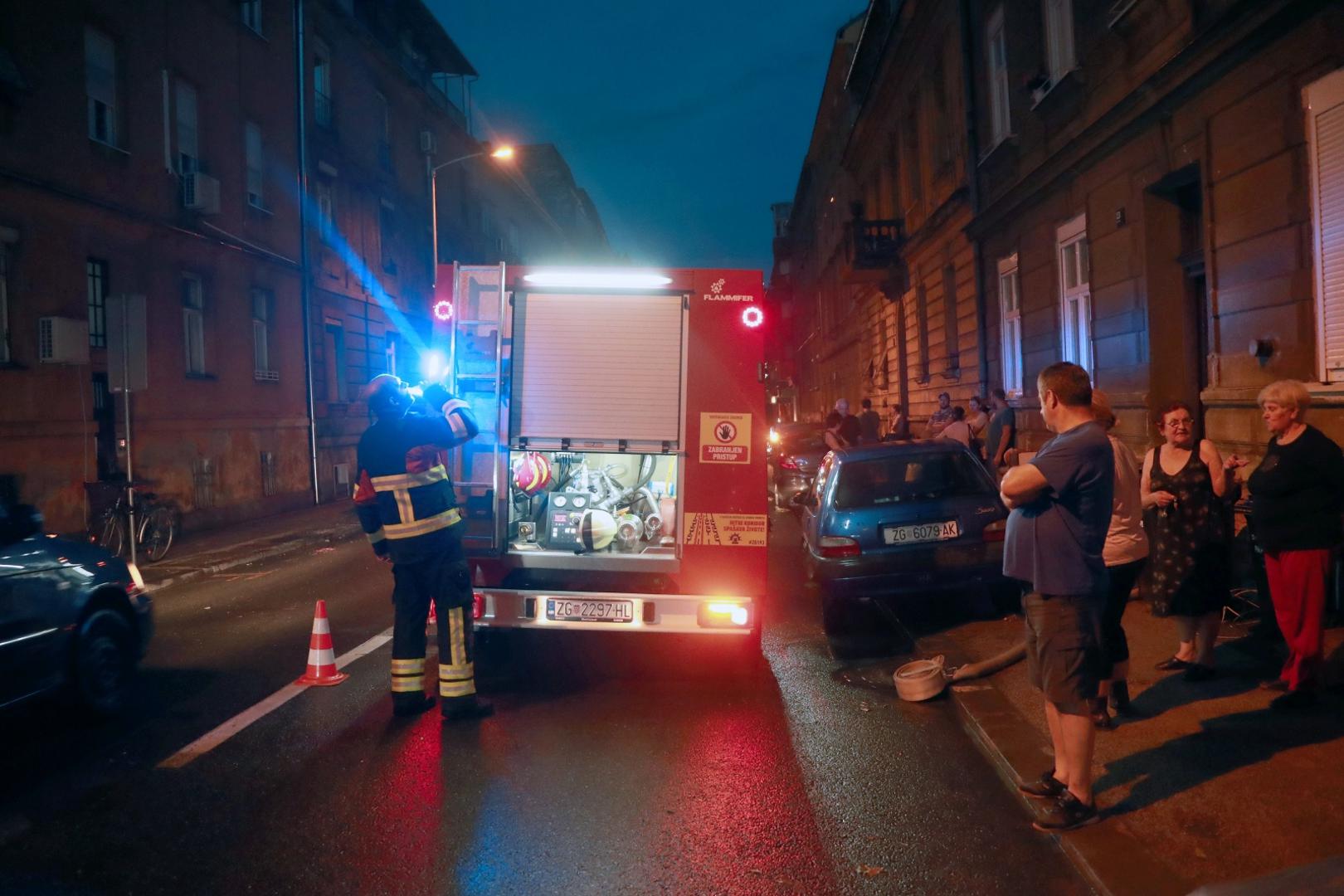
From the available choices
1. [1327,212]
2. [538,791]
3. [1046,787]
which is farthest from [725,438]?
[1327,212]

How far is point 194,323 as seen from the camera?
18547 millimetres

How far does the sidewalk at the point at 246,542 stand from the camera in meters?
12.5

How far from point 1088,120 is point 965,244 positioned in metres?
6.46

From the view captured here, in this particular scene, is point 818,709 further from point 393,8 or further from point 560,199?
point 560,199

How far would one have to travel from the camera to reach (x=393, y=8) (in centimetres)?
3111

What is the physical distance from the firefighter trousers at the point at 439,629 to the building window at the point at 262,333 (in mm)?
16456

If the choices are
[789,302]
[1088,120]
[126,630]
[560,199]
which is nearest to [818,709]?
[126,630]

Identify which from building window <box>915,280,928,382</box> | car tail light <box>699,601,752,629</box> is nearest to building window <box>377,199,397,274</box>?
building window <box>915,280,928,382</box>

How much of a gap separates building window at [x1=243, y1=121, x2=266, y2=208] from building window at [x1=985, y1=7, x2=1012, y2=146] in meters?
14.6

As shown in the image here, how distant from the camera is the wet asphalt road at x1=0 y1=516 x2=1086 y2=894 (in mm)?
3656

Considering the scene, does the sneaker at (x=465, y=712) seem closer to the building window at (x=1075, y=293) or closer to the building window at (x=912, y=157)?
the building window at (x=1075, y=293)

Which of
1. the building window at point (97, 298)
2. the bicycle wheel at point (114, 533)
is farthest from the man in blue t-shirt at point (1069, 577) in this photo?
the building window at point (97, 298)

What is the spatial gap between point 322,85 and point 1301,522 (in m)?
25.7

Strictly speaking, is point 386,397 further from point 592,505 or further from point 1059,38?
point 1059,38
